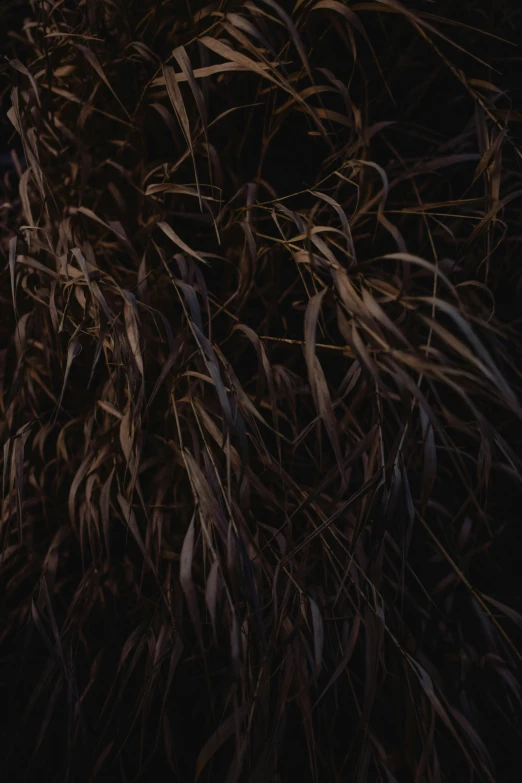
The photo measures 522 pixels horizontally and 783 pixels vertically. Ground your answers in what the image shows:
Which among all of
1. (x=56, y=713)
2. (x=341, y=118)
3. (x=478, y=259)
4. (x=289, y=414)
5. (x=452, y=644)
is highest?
(x=341, y=118)

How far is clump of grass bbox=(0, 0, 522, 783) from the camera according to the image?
23.0 inches

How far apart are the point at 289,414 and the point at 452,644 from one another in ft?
0.98

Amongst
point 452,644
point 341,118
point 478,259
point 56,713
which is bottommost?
point 56,713

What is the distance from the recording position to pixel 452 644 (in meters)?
0.70

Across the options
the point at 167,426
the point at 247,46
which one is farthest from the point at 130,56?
the point at 167,426

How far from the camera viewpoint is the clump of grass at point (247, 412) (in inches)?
23.0

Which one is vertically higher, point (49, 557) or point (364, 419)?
point (364, 419)

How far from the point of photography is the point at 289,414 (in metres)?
0.75

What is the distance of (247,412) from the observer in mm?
615

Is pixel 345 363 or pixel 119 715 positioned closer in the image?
pixel 119 715

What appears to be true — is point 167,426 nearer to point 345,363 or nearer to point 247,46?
point 345,363

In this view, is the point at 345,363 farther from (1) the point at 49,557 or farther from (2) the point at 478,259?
(1) the point at 49,557

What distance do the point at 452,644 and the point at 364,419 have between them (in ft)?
0.83

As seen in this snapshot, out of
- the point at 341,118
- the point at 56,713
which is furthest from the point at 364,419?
the point at 56,713
